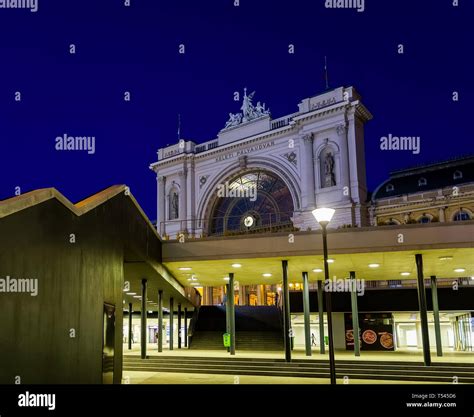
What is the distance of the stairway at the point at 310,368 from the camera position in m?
20.0

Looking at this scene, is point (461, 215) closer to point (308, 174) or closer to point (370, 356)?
point (308, 174)

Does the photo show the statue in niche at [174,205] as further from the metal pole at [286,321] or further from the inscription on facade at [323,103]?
the metal pole at [286,321]

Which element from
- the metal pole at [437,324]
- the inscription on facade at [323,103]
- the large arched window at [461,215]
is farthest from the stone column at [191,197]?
the metal pole at [437,324]

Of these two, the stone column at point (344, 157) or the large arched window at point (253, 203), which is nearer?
the stone column at point (344, 157)

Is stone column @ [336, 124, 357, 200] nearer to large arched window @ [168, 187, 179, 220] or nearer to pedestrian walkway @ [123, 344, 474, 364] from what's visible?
large arched window @ [168, 187, 179, 220]

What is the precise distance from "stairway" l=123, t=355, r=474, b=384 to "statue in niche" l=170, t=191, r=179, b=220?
43.1 metres

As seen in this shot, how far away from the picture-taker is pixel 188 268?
27969 mm

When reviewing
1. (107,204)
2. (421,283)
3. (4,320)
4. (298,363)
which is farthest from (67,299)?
(421,283)

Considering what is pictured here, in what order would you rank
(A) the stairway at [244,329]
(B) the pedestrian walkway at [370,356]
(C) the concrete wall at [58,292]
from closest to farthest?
(C) the concrete wall at [58,292]
(B) the pedestrian walkway at [370,356]
(A) the stairway at [244,329]

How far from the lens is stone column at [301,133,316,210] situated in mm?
55375

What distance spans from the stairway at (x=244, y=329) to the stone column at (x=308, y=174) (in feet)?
49.9

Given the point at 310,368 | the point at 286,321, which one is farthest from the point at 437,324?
the point at 310,368

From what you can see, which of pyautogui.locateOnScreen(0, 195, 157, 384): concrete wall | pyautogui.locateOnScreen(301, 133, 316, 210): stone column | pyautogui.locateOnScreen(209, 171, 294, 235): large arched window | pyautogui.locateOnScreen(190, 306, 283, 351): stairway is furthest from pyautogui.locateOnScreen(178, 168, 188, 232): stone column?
pyautogui.locateOnScreen(0, 195, 157, 384): concrete wall

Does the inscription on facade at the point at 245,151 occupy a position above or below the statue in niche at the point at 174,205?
above
